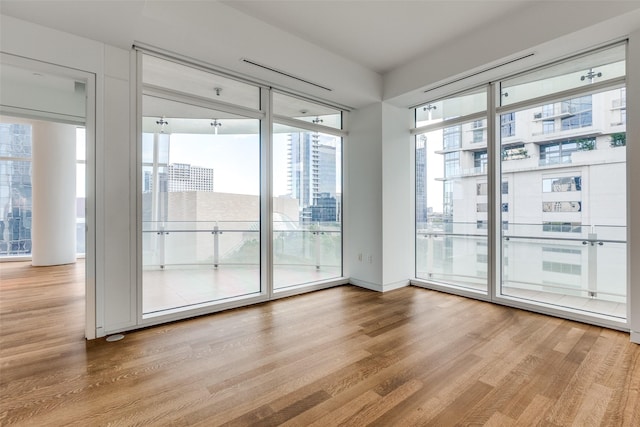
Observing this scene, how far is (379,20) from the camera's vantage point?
3277mm

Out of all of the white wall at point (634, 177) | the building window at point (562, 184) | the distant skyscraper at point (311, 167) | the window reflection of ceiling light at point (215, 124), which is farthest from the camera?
the distant skyscraper at point (311, 167)

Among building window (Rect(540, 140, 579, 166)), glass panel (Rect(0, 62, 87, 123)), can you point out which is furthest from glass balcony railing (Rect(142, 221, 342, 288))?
building window (Rect(540, 140, 579, 166))

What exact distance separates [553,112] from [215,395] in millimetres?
4408

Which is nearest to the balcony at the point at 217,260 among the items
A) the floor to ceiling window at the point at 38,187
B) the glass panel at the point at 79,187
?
the floor to ceiling window at the point at 38,187

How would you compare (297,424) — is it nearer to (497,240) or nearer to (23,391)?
(23,391)

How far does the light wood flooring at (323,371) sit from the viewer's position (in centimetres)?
176

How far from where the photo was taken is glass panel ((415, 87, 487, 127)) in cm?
408

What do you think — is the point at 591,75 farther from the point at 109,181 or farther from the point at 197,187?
the point at 109,181

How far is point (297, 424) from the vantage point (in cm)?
167

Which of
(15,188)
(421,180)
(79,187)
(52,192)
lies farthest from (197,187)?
(15,188)

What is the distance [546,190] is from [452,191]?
1125mm

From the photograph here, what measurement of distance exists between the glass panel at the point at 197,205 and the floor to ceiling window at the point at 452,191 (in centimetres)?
260

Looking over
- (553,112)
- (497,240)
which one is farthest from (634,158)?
(497,240)

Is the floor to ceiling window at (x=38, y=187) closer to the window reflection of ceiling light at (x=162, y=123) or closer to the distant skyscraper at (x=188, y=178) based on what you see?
→ the window reflection of ceiling light at (x=162, y=123)
